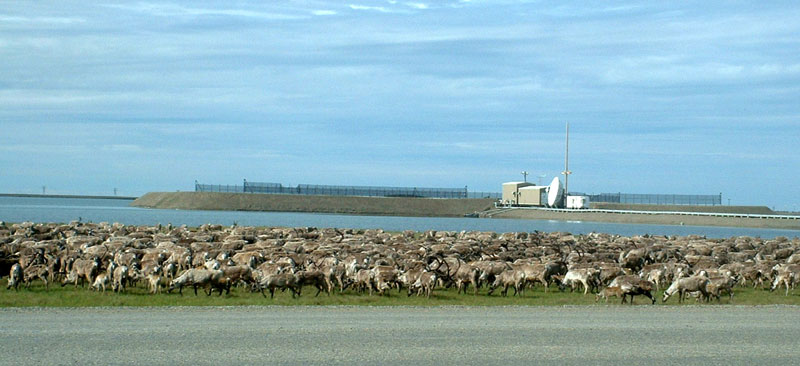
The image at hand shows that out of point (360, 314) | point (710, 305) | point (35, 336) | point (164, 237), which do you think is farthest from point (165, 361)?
point (164, 237)

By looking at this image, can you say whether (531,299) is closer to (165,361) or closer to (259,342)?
(259,342)

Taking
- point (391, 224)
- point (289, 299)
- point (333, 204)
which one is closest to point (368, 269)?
point (289, 299)

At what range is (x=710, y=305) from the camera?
75.3 ft

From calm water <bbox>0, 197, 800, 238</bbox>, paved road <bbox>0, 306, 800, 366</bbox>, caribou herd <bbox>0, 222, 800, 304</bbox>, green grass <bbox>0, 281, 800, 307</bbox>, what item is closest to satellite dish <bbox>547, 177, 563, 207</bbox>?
calm water <bbox>0, 197, 800, 238</bbox>

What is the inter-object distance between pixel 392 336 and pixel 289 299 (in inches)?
296

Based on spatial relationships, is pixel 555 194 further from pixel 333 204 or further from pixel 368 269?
pixel 368 269

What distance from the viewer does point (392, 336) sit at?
16.3 m

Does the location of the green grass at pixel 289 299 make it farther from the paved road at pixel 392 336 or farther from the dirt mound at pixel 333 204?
the dirt mound at pixel 333 204

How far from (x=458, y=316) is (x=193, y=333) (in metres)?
6.25

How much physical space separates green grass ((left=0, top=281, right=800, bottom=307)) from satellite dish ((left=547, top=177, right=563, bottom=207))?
115 m

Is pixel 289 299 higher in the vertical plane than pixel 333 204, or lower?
lower

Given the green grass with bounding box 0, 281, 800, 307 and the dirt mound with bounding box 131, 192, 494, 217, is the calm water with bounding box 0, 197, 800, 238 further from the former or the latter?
the green grass with bounding box 0, 281, 800, 307

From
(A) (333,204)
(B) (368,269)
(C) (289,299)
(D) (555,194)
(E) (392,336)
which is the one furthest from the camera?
(A) (333,204)

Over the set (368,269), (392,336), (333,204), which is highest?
(333,204)
